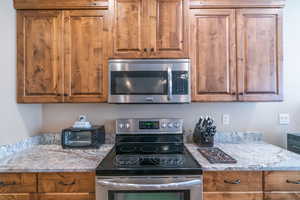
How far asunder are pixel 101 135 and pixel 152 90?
2.45ft

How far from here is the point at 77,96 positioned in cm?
199

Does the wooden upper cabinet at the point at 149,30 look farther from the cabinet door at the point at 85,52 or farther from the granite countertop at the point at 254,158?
the granite countertop at the point at 254,158

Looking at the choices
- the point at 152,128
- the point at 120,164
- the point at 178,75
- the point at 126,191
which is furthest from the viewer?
the point at 152,128

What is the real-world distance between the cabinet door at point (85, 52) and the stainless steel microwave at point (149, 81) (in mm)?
121

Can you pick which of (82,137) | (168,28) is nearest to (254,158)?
(168,28)

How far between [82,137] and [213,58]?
1509mm

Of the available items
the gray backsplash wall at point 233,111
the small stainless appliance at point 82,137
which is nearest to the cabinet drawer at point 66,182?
the small stainless appliance at point 82,137

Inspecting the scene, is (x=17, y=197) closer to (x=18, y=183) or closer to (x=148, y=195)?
(x=18, y=183)

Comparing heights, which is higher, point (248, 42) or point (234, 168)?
point (248, 42)

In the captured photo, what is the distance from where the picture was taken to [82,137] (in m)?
2.15

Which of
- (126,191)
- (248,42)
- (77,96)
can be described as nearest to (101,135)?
(77,96)

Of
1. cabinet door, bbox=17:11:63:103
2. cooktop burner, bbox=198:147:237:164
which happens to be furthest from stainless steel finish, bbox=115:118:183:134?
cabinet door, bbox=17:11:63:103

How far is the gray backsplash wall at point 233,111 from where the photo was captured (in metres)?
2.34

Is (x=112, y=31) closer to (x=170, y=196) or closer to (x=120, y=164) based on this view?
(x=120, y=164)
